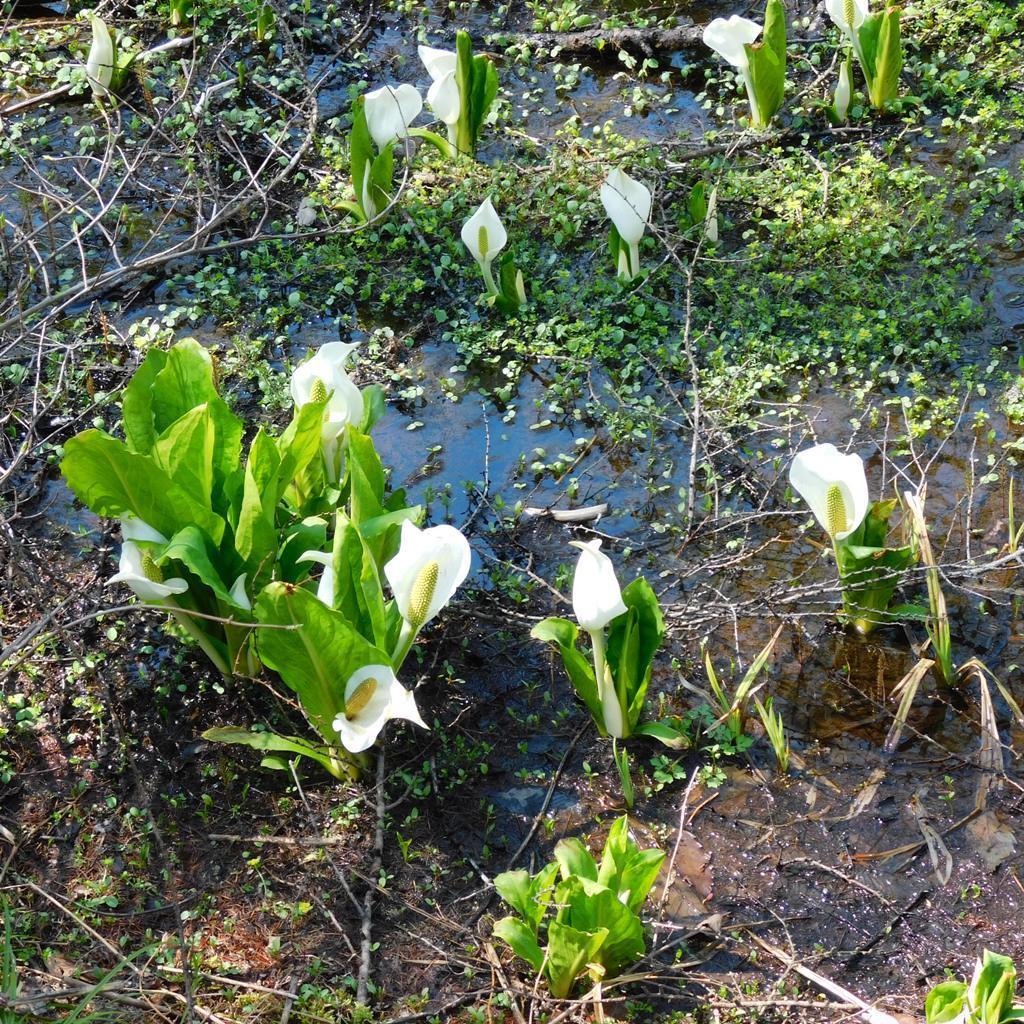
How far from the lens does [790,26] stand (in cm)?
553

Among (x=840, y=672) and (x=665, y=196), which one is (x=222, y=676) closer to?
(x=840, y=672)

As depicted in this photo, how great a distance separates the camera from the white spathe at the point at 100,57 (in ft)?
16.5

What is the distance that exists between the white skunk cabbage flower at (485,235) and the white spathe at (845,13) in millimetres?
1738

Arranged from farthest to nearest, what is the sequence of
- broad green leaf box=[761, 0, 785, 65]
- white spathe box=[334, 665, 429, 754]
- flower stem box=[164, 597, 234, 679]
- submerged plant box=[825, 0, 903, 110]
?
submerged plant box=[825, 0, 903, 110] → broad green leaf box=[761, 0, 785, 65] → flower stem box=[164, 597, 234, 679] → white spathe box=[334, 665, 429, 754]

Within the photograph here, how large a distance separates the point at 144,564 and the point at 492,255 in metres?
1.93

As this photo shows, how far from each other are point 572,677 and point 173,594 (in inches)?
37.2

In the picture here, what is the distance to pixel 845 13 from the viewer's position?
4629 mm

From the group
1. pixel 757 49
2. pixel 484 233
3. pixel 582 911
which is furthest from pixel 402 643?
pixel 757 49

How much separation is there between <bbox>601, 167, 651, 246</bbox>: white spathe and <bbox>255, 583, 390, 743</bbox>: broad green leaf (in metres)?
2.03

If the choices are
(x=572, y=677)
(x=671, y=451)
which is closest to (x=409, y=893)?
(x=572, y=677)

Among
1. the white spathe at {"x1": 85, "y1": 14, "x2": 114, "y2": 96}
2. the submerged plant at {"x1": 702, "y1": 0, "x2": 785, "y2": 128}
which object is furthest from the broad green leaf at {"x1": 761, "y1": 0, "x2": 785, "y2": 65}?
the white spathe at {"x1": 85, "y1": 14, "x2": 114, "y2": 96}

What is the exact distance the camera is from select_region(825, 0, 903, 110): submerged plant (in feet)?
15.1

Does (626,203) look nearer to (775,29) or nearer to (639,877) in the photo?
(775,29)

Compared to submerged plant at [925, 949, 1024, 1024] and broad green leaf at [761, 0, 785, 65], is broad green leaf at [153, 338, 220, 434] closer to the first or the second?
submerged plant at [925, 949, 1024, 1024]
